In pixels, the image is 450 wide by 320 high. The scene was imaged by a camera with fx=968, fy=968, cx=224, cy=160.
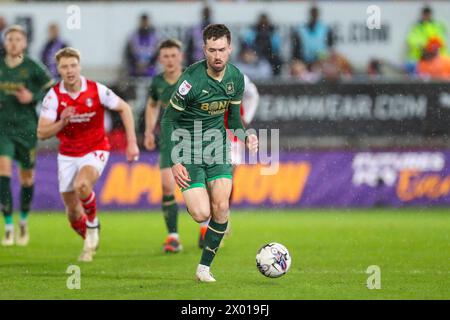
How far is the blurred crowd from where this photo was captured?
1872 centimetres

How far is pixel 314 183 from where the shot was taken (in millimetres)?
18078

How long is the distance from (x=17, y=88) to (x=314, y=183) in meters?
6.67

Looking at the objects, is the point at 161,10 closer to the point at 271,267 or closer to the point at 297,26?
the point at 297,26

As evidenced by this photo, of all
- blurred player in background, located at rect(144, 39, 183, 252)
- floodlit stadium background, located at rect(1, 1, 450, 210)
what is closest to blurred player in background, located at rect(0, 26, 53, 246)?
blurred player in background, located at rect(144, 39, 183, 252)

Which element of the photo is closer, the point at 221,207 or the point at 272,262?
the point at 272,262

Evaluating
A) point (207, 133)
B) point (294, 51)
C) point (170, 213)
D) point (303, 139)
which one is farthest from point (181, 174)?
point (294, 51)

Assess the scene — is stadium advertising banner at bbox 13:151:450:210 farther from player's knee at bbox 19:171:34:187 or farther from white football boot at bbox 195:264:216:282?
white football boot at bbox 195:264:216:282

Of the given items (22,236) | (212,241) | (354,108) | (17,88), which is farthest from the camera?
(354,108)

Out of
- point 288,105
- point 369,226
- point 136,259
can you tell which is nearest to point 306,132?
point 288,105

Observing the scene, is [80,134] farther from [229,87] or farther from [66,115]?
[229,87]

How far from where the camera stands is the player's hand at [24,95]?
43.7ft

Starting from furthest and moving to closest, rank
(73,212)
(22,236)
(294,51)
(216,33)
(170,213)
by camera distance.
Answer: (294,51) → (22,236) → (170,213) → (73,212) → (216,33)

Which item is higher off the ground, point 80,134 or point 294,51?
point 294,51

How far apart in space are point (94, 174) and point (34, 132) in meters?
2.70
